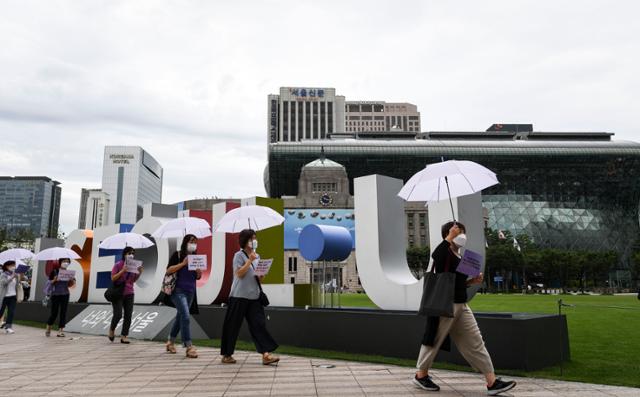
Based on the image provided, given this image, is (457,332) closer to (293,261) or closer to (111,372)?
(111,372)

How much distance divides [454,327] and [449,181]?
2170 millimetres

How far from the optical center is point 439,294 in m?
5.37

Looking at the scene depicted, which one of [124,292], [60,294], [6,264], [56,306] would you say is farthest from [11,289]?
[124,292]

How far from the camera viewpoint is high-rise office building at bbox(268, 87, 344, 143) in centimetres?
15362

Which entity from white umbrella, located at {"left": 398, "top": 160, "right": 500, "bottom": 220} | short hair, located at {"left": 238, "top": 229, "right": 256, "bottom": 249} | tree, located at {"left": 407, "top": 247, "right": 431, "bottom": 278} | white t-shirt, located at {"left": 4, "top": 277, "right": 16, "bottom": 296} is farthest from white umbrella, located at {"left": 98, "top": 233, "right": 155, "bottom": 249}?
tree, located at {"left": 407, "top": 247, "right": 431, "bottom": 278}

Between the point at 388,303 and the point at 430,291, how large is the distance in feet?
11.9

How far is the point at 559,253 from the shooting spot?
206 feet

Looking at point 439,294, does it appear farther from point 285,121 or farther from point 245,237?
point 285,121

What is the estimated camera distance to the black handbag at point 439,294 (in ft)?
17.4

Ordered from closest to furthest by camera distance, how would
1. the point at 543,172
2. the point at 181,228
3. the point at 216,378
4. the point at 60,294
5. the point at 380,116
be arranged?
the point at 216,378 → the point at 181,228 → the point at 60,294 → the point at 543,172 → the point at 380,116

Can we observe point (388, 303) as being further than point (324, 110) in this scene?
No

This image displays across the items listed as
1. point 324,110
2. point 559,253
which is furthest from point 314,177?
point 324,110

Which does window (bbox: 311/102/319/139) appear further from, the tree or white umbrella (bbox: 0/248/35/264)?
white umbrella (bbox: 0/248/35/264)

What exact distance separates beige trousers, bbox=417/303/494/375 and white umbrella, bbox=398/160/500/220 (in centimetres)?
156
